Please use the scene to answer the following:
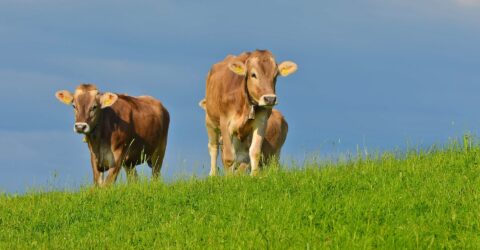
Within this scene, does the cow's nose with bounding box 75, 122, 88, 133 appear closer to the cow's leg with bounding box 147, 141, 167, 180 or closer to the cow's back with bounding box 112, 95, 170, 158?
the cow's back with bounding box 112, 95, 170, 158

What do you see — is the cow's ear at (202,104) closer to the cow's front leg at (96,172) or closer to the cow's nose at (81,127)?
the cow's front leg at (96,172)

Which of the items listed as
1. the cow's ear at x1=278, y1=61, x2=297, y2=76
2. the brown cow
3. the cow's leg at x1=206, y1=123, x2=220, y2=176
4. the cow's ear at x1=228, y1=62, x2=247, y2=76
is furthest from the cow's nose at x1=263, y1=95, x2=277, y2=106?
the cow's leg at x1=206, y1=123, x2=220, y2=176

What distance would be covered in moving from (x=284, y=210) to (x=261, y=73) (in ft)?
20.0

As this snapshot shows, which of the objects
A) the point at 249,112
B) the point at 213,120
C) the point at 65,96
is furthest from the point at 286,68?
the point at 65,96

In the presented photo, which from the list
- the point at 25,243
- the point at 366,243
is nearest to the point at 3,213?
the point at 25,243

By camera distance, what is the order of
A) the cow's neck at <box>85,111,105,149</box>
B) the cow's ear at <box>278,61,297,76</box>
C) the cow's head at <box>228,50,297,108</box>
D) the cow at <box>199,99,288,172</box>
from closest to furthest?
the cow's head at <box>228,50,297,108</box> → the cow's ear at <box>278,61,297,76</box> → the cow's neck at <box>85,111,105,149</box> → the cow at <box>199,99,288,172</box>

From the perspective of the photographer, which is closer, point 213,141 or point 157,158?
point 213,141

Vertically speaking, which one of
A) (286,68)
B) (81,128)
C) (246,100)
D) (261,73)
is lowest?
(81,128)

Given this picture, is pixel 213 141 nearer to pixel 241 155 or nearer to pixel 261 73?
pixel 241 155

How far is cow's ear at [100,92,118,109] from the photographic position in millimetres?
19745

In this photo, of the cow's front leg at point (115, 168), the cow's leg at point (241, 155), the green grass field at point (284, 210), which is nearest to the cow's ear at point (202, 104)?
the cow's front leg at point (115, 168)

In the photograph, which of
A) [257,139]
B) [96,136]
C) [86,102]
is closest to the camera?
[257,139]

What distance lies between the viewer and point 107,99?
19.8m

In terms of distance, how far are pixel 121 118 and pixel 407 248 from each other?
12054mm
